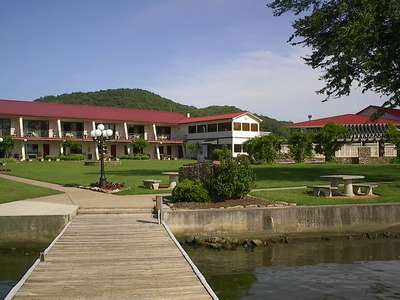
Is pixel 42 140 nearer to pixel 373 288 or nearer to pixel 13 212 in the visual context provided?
pixel 13 212

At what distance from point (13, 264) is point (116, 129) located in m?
52.6

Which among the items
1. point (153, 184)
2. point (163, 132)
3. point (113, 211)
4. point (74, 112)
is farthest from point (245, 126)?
point (113, 211)

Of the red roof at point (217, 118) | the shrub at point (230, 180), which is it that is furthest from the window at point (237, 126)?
the shrub at point (230, 180)

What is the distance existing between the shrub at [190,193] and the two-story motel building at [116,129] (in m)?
41.2

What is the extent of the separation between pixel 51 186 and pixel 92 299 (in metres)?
19.4

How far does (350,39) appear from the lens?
25.4m

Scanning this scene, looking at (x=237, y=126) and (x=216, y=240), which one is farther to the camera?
(x=237, y=126)

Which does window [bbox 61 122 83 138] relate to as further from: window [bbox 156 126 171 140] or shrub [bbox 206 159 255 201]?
shrub [bbox 206 159 255 201]

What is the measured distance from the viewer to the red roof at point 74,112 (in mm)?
58547

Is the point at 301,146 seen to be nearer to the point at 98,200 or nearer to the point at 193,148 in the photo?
the point at 193,148

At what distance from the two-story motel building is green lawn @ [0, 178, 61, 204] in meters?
31.8

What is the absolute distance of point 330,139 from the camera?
1929 inches

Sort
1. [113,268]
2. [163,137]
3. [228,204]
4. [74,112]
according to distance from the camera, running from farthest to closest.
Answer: [163,137] → [74,112] → [228,204] → [113,268]

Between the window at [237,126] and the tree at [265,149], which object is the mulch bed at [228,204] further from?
the window at [237,126]
